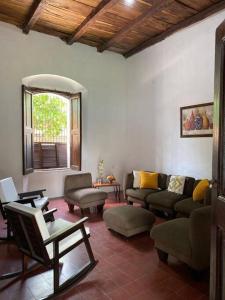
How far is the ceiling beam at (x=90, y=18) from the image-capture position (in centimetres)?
378

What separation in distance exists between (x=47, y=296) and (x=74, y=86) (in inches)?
186

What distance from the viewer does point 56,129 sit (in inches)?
242

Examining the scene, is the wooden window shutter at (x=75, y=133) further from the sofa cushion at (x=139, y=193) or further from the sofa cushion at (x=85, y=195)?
the sofa cushion at (x=139, y=193)

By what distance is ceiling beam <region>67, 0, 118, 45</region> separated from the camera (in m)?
3.78

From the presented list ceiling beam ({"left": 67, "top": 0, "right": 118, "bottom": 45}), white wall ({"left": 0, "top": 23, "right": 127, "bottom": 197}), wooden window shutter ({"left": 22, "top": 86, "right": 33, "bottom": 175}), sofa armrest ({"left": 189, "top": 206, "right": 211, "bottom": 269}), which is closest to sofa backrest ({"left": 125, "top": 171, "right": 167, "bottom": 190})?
white wall ({"left": 0, "top": 23, "right": 127, "bottom": 197})

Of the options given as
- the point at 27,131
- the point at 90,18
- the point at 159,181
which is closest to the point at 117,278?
the point at 159,181

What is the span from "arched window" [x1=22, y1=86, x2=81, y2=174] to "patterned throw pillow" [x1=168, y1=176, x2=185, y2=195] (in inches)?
86.5

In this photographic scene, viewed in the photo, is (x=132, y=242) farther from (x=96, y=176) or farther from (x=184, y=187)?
(x=96, y=176)

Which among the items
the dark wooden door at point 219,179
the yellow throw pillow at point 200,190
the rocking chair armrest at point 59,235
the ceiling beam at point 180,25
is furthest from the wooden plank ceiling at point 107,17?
the rocking chair armrest at point 59,235

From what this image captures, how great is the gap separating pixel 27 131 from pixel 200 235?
3.96 meters

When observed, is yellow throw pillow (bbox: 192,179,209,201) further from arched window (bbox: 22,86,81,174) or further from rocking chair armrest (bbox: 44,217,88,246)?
arched window (bbox: 22,86,81,174)

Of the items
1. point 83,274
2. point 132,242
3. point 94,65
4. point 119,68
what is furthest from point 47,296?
point 119,68

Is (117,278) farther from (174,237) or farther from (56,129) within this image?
(56,129)

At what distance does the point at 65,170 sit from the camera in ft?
18.8
